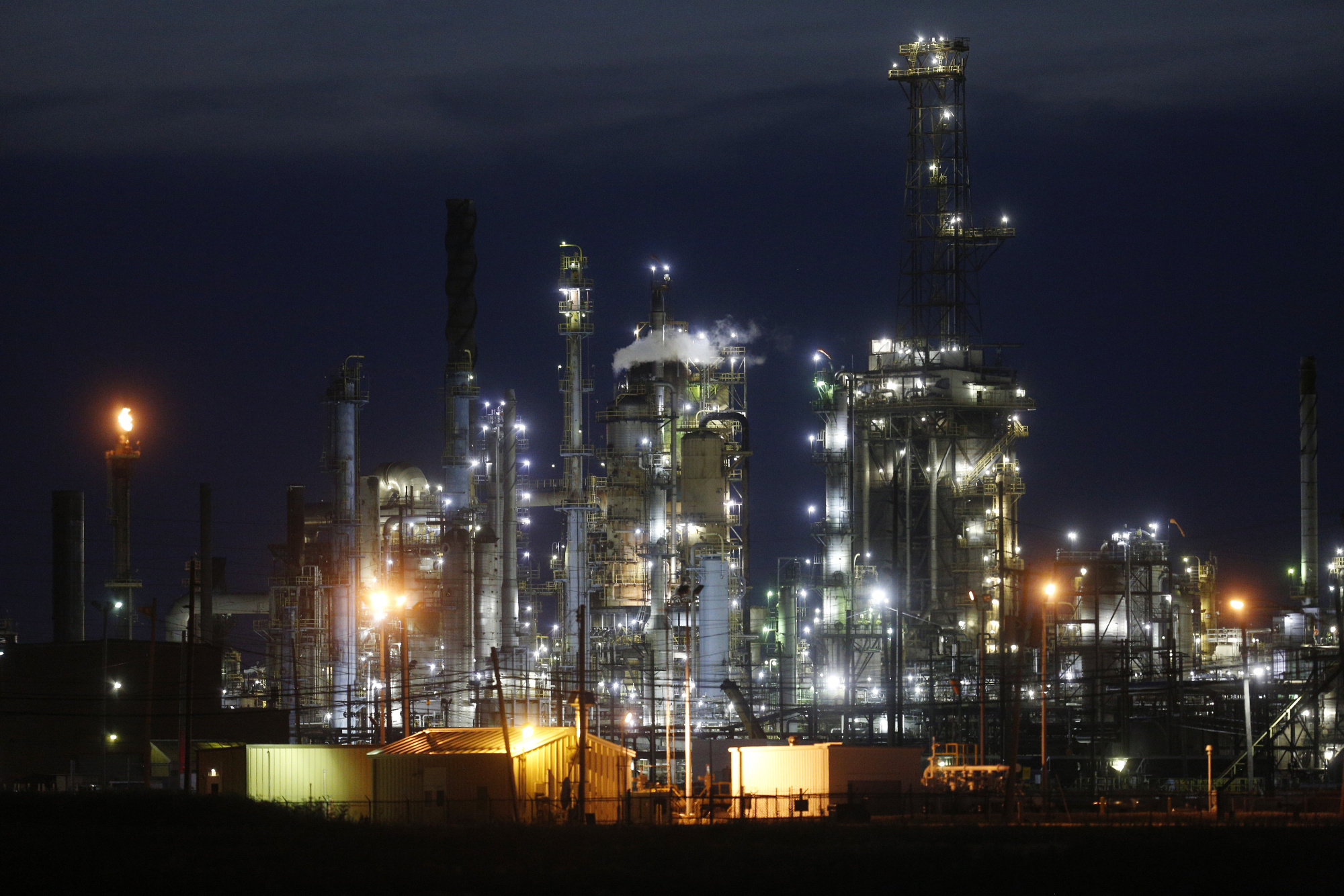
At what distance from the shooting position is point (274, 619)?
78500 millimetres

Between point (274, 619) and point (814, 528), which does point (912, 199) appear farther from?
point (274, 619)

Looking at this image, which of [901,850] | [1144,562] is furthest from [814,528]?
[901,850]

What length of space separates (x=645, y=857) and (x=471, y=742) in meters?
11.9

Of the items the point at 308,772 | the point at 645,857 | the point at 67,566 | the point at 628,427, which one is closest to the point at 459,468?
the point at 628,427

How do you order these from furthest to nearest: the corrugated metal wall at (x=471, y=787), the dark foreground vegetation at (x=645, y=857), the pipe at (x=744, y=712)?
the pipe at (x=744, y=712) → the corrugated metal wall at (x=471, y=787) → the dark foreground vegetation at (x=645, y=857)

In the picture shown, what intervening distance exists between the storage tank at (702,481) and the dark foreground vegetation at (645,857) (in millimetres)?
38849

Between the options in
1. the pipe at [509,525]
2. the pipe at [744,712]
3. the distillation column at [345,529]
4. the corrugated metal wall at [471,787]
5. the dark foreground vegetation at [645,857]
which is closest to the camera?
the dark foreground vegetation at [645,857]

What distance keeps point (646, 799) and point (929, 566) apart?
35014mm

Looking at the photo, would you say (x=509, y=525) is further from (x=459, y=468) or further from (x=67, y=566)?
(x=67, y=566)

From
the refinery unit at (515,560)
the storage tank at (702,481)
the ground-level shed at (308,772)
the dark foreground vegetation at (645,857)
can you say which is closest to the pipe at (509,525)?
the refinery unit at (515,560)

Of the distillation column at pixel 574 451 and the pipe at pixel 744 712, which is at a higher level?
the distillation column at pixel 574 451

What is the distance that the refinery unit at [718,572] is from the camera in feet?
232

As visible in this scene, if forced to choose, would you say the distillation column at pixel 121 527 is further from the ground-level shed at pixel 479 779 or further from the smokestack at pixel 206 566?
the ground-level shed at pixel 479 779

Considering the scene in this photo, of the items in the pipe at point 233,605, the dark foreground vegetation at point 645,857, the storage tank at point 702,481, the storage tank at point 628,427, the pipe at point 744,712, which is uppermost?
the storage tank at point 628,427
